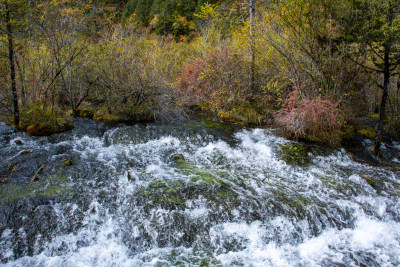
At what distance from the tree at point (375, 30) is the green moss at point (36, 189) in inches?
380

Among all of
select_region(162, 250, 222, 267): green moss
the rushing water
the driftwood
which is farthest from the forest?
select_region(162, 250, 222, 267): green moss

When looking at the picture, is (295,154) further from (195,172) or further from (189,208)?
(189,208)

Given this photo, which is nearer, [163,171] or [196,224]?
[196,224]

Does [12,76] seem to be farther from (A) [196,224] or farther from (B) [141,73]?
(A) [196,224]

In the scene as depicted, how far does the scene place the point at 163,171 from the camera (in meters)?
6.52

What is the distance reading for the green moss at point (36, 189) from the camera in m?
4.89

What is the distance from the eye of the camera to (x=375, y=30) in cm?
694

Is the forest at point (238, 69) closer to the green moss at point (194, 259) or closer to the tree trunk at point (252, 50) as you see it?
the tree trunk at point (252, 50)

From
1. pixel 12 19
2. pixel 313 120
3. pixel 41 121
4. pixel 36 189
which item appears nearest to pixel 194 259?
pixel 36 189

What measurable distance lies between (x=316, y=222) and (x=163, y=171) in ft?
13.3

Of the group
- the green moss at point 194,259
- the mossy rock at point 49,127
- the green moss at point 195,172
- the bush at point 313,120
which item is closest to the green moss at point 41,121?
the mossy rock at point 49,127

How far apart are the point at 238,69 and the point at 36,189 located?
33.8ft

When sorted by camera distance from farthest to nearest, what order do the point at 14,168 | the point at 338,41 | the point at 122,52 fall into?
1. the point at 122,52
2. the point at 338,41
3. the point at 14,168

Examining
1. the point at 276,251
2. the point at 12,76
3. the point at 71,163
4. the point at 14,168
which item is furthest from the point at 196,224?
the point at 12,76
